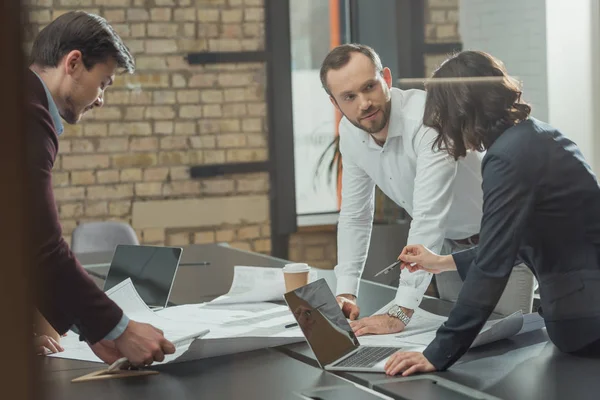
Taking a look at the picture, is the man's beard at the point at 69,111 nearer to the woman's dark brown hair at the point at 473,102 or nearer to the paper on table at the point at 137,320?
the paper on table at the point at 137,320

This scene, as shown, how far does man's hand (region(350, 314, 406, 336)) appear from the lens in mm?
2244

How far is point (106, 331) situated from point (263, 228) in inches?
94.9

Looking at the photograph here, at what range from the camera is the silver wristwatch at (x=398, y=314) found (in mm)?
2312

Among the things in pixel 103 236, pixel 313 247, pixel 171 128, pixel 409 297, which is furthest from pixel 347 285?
pixel 171 128

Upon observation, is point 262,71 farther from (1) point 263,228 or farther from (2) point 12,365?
(2) point 12,365

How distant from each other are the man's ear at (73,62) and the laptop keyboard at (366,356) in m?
0.98

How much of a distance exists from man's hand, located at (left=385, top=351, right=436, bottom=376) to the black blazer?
0.02 m

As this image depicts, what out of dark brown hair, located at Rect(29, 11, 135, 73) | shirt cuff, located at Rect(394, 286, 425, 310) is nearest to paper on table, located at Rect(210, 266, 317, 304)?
shirt cuff, located at Rect(394, 286, 425, 310)

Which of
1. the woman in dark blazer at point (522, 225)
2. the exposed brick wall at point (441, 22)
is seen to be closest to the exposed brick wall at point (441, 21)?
the exposed brick wall at point (441, 22)

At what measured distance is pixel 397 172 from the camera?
2615 mm

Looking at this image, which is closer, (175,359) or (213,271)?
(175,359)

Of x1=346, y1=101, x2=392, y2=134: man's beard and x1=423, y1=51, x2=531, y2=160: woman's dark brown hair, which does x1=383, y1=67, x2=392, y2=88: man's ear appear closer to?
x1=346, y1=101, x2=392, y2=134: man's beard

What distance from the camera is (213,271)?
3510 mm

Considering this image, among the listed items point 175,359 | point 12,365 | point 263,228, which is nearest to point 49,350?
point 175,359
